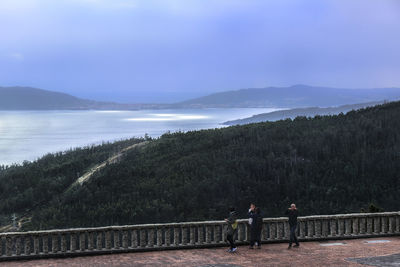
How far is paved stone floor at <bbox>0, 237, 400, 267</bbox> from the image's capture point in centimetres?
1491

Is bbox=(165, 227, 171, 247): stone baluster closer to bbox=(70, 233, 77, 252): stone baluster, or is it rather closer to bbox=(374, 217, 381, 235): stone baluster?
bbox=(70, 233, 77, 252): stone baluster

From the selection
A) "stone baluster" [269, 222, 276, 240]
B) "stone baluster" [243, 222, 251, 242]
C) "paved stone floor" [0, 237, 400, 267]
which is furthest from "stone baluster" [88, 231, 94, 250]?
"stone baluster" [269, 222, 276, 240]

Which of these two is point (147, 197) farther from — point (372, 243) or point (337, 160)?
point (372, 243)

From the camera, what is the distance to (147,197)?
59.3 metres

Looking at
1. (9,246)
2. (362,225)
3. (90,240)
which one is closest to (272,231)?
(362,225)

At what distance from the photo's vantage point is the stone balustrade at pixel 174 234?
15.5 m

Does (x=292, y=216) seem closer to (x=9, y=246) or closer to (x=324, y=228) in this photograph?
(x=324, y=228)

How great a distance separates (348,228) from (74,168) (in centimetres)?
6922

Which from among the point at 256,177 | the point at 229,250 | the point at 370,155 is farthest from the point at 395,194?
the point at 229,250

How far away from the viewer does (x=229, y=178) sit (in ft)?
208

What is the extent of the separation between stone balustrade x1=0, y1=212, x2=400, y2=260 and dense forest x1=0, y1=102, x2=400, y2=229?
31.8 metres

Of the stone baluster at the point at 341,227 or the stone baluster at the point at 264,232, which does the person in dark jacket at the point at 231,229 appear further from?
the stone baluster at the point at 341,227

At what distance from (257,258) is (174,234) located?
2890mm

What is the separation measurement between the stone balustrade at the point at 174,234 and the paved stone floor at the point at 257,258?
0.31 meters
